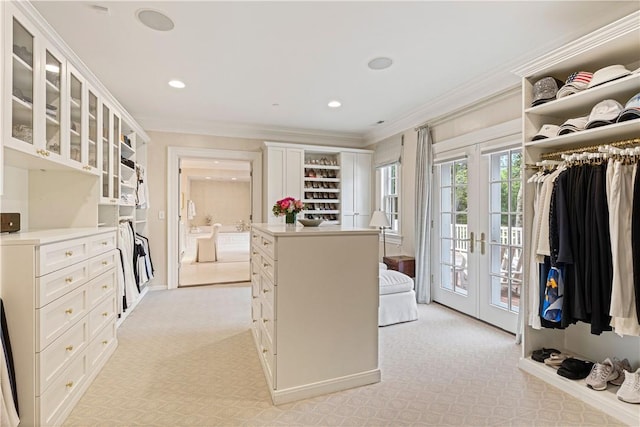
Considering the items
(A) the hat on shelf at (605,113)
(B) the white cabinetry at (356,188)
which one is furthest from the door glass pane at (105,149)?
(A) the hat on shelf at (605,113)

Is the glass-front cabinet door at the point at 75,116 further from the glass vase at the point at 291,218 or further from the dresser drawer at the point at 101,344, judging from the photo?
the glass vase at the point at 291,218

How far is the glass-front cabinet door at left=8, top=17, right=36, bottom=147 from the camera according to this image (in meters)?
1.83

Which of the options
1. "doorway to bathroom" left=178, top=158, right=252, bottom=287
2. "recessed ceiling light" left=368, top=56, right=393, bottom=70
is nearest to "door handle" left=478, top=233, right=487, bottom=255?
"recessed ceiling light" left=368, top=56, right=393, bottom=70

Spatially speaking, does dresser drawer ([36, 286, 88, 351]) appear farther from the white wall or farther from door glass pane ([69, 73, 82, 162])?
the white wall

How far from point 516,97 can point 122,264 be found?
15.1 ft

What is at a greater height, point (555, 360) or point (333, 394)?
point (555, 360)

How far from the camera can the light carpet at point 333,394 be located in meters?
1.95

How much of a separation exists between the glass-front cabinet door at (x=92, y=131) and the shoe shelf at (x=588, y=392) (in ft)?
13.0

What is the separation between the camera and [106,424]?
1.88 meters

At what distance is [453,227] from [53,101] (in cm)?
414

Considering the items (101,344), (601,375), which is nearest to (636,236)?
(601,375)

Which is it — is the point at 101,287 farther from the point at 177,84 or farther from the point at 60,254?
the point at 177,84

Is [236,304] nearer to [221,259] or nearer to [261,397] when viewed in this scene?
[261,397]

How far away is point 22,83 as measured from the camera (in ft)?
6.29
